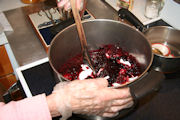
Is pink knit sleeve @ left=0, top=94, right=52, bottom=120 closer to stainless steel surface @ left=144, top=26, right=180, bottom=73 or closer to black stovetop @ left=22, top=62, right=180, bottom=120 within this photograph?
black stovetop @ left=22, top=62, right=180, bottom=120

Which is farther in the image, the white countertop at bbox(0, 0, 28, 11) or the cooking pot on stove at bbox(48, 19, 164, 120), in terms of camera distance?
the white countertop at bbox(0, 0, 28, 11)

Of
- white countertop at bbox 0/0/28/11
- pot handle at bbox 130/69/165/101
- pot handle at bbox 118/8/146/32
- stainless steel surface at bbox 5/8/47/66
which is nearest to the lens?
pot handle at bbox 130/69/165/101

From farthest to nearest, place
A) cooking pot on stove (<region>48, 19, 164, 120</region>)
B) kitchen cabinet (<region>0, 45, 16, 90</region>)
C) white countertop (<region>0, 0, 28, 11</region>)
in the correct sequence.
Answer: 1. white countertop (<region>0, 0, 28, 11</region>)
2. kitchen cabinet (<region>0, 45, 16, 90</region>)
3. cooking pot on stove (<region>48, 19, 164, 120</region>)

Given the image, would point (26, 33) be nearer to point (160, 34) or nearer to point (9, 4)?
point (9, 4)

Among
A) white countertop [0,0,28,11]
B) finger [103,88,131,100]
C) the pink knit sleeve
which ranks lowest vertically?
finger [103,88,131,100]

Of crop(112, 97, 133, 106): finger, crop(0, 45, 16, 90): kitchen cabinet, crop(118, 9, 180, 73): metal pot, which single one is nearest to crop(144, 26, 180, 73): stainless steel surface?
crop(118, 9, 180, 73): metal pot

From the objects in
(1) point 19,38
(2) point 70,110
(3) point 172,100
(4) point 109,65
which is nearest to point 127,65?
(4) point 109,65

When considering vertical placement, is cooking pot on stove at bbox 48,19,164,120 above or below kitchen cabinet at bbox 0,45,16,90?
above

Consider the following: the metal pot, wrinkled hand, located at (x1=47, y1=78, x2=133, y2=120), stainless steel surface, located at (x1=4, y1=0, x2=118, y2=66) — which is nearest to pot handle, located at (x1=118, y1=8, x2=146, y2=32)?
the metal pot

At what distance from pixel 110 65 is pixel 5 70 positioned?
0.72 metres

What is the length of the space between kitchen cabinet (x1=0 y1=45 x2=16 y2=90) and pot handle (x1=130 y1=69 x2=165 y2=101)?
0.80 meters

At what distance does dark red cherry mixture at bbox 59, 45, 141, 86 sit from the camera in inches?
26.7

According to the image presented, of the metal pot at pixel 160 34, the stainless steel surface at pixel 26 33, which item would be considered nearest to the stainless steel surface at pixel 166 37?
the metal pot at pixel 160 34

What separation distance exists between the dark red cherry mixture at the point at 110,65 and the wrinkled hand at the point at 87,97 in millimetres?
129
